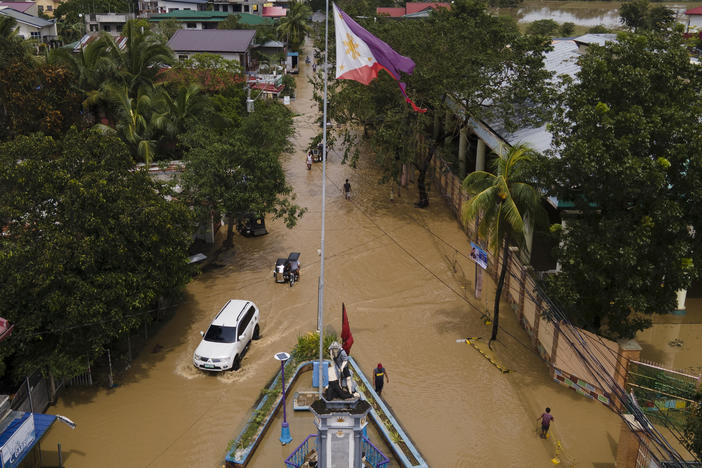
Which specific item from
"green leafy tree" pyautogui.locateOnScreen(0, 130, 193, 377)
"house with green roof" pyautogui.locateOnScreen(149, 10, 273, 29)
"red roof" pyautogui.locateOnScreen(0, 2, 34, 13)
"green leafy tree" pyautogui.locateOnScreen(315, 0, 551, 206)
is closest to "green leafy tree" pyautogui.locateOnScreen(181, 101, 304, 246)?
"green leafy tree" pyautogui.locateOnScreen(0, 130, 193, 377)

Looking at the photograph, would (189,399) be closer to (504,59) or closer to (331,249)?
(331,249)

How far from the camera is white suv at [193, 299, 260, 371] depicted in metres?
20.3

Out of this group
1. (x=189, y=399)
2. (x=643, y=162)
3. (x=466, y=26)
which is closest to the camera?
(x=643, y=162)

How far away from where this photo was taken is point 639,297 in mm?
17219

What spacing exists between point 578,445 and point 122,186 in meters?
15.0

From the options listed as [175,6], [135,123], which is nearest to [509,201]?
[135,123]

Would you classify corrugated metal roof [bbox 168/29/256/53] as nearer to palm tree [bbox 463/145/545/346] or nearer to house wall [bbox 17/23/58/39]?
house wall [bbox 17/23/58/39]

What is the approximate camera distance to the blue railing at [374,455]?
15961mm

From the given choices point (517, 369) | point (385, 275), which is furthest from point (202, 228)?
point (517, 369)

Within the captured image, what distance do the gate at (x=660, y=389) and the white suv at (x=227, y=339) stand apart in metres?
11.7

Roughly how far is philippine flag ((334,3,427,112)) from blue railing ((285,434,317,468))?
366 inches

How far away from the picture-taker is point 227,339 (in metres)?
20.9

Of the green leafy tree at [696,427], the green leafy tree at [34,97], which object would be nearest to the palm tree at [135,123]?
the green leafy tree at [34,97]

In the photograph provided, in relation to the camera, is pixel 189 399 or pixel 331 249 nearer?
pixel 189 399
